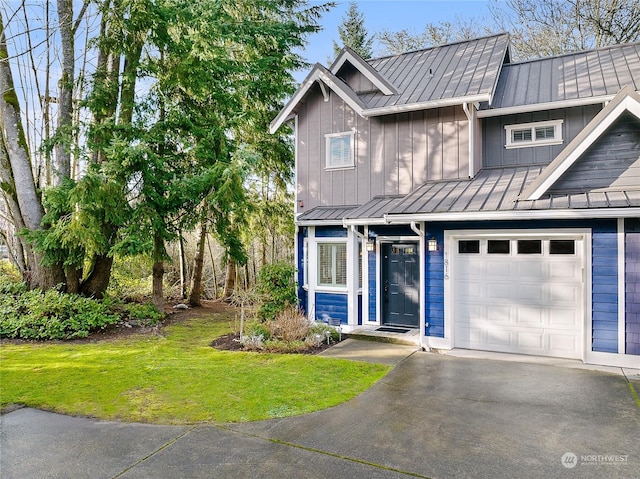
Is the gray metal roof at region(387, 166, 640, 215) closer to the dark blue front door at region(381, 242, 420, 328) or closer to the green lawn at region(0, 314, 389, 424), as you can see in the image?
the dark blue front door at region(381, 242, 420, 328)

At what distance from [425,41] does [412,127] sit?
12.0 meters

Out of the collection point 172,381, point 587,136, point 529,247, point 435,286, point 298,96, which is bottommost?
point 172,381

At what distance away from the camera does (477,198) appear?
25.3 ft

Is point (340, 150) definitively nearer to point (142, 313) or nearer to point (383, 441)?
point (142, 313)

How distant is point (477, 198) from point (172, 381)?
6.09 meters

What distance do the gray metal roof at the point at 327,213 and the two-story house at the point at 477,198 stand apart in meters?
0.06

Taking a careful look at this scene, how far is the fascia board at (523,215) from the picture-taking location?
6.21 m

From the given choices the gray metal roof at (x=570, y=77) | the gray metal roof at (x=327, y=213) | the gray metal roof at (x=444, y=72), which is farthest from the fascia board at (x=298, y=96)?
the gray metal roof at (x=570, y=77)

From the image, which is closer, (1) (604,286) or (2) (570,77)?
(1) (604,286)

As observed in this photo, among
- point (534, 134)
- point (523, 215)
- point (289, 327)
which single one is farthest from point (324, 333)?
point (534, 134)

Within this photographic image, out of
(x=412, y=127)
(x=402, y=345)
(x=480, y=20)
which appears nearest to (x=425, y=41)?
(x=480, y=20)

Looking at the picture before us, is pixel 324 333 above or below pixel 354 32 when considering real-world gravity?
below

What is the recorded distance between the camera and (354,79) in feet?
35.9

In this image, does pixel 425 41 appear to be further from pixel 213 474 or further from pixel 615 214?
pixel 213 474
